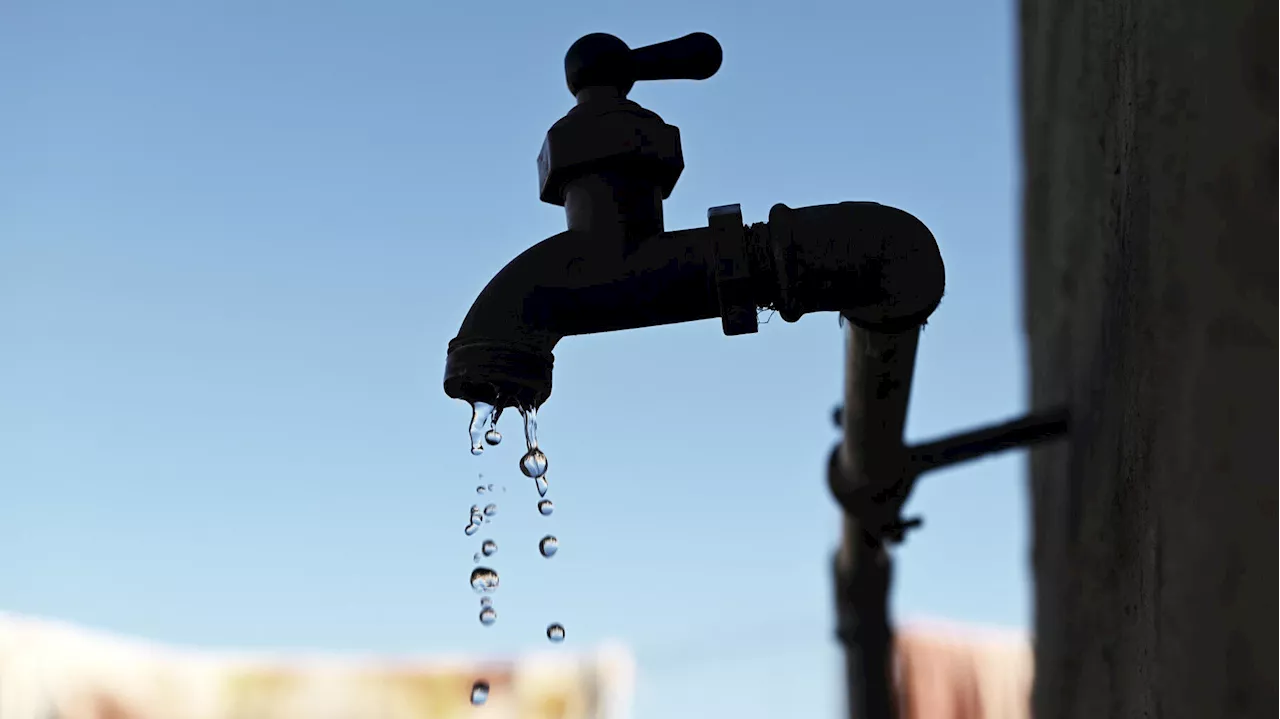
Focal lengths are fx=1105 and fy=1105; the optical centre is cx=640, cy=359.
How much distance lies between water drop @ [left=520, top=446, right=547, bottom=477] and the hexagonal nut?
206 millimetres

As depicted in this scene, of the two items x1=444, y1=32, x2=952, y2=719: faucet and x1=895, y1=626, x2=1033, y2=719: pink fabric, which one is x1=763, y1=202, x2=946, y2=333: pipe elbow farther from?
x1=895, y1=626, x2=1033, y2=719: pink fabric

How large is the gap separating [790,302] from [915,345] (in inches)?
9.1

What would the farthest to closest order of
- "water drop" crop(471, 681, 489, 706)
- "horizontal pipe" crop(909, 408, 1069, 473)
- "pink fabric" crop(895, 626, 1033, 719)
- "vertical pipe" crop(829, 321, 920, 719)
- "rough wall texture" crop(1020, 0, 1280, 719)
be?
"pink fabric" crop(895, 626, 1033, 719), "water drop" crop(471, 681, 489, 706), "horizontal pipe" crop(909, 408, 1069, 473), "vertical pipe" crop(829, 321, 920, 719), "rough wall texture" crop(1020, 0, 1280, 719)

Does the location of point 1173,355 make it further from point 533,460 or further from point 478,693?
point 478,693

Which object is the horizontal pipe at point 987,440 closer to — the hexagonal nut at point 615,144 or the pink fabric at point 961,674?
the hexagonal nut at point 615,144

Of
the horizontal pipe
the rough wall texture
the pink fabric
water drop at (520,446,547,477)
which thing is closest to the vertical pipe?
the horizontal pipe

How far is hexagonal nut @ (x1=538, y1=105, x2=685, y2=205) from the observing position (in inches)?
31.0

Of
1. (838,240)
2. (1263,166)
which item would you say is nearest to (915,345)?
(838,240)

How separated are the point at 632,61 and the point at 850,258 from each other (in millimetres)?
227

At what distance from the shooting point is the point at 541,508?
0.90m

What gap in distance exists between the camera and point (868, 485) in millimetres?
1344

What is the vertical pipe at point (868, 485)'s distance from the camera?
1.00 metres

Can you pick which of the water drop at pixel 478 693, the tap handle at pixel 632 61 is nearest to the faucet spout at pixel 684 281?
the tap handle at pixel 632 61

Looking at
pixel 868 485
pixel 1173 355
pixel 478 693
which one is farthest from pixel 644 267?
pixel 478 693
